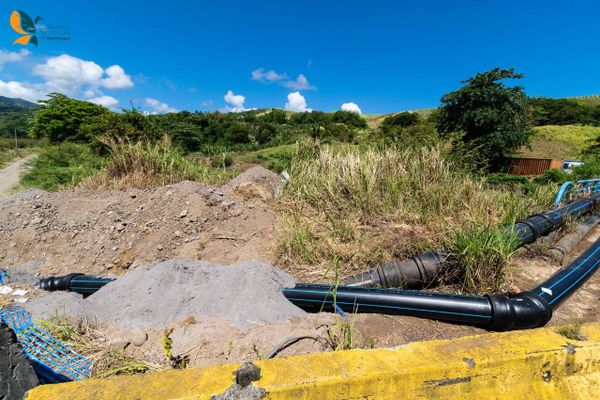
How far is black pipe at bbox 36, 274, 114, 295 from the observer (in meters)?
3.10

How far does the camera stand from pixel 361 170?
16.0 feet

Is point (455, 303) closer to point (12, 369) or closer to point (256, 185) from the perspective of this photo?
point (12, 369)

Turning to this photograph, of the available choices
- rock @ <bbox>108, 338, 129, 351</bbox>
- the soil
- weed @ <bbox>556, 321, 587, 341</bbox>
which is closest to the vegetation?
the soil

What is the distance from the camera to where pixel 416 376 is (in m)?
1.28

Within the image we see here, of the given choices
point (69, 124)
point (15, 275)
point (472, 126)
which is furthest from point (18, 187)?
point (472, 126)

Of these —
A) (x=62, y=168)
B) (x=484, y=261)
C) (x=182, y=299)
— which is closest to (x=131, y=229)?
(x=182, y=299)

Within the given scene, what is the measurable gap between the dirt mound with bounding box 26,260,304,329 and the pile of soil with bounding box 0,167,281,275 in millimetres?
715

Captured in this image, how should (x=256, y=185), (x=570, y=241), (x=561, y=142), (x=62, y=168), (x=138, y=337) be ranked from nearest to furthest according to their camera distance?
(x=138, y=337), (x=570, y=241), (x=256, y=185), (x=62, y=168), (x=561, y=142)

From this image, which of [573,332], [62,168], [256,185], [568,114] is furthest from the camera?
[568,114]

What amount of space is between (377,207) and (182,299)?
2.89 meters

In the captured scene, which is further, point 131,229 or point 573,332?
point 131,229

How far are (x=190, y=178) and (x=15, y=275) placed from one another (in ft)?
11.2

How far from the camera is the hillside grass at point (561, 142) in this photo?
965 inches

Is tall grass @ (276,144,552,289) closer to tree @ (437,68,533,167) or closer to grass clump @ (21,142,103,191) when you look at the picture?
grass clump @ (21,142,103,191)
